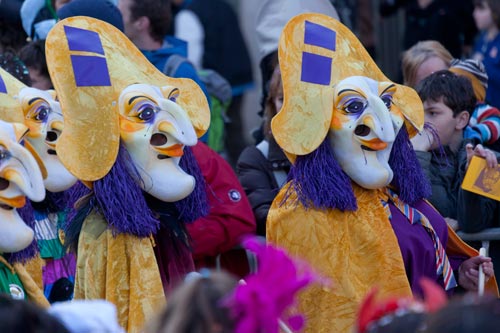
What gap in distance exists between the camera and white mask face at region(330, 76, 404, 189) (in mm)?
4754

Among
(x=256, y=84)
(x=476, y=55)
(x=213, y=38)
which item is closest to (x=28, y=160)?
(x=476, y=55)

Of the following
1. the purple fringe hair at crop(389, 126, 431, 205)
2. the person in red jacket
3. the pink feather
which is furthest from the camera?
the person in red jacket

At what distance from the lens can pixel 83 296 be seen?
4.67 metres

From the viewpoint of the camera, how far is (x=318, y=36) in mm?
4855

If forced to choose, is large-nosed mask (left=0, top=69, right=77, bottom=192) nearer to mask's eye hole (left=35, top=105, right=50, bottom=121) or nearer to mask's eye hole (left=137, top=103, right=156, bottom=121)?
mask's eye hole (left=35, top=105, right=50, bottom=121)

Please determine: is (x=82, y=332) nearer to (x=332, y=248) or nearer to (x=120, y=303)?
(x=120, y=303)

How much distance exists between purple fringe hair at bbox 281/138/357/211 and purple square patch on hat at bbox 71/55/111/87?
82 centimetres

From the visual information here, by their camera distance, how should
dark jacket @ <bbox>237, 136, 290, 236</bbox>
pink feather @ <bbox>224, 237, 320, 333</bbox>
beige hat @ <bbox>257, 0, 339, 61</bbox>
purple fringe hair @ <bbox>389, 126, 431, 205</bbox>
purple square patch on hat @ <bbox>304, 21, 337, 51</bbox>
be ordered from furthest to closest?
1. beige hat @ <bbox>257, 0, 339, 61</bbox>
2. dark jacket @ <bbox>237, 136, 290, 236</bbox>
3. purple fringe hair @ <bbox>389, 126, 431, 205</bbox>
4. purple square patch on hat @ <bbox>304, 21, 337, 51</bbox>
5. pink feather @ <bbox>224, 237, 320, 333</bbox>

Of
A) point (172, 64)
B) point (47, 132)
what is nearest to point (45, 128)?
point (47, 132)

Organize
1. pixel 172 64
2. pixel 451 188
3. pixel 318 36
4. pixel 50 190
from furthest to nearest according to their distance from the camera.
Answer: pixel 172 64 < pixel 451 188 < pixel 50 190 < pixel 318 36

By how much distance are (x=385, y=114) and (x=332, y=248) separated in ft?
1.79

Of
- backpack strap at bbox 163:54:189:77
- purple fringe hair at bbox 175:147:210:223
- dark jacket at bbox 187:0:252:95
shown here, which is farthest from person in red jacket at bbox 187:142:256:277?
dark jacket at bbox 187:0:252:95

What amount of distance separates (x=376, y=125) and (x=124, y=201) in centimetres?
99

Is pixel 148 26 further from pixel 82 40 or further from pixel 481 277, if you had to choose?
pixel 481 277
